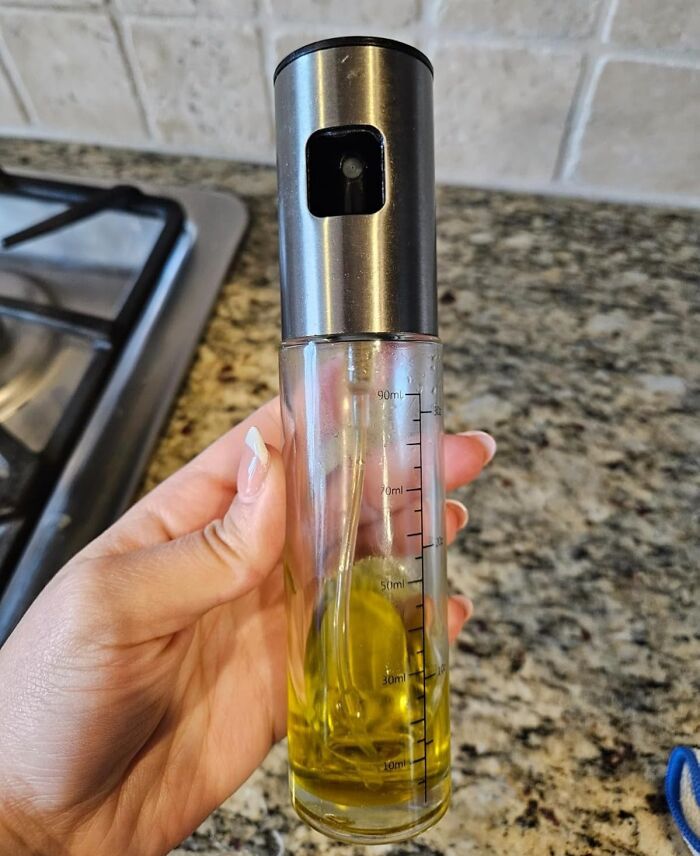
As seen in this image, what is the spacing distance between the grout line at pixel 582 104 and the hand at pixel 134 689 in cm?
49

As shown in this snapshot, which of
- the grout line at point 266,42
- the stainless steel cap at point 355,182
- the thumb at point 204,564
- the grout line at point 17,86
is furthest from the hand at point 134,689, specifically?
the grout line at point 17,86

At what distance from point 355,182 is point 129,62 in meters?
0.52

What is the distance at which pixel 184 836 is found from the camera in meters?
0.45

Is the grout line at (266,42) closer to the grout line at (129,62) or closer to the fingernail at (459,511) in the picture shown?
the grout line at (129,62)

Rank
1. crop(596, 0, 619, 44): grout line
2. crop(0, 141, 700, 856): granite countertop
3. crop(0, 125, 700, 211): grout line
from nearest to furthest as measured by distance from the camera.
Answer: crop(0, 141, 700, 856): granite countertop < crop(596, 0, 619, 44): grout line < crop(0, 125, 700, 211): grout line

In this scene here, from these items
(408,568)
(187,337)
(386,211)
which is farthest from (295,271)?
(187,337)

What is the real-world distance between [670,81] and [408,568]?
54cm

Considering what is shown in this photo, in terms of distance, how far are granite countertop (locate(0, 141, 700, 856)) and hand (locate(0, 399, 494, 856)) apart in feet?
0.12

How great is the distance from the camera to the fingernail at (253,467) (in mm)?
397

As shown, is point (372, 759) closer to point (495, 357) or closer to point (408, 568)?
point (408, 568)

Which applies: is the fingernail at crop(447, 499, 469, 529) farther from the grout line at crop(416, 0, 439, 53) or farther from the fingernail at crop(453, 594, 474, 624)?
the grout line at crop(416, 0, 439, 53)

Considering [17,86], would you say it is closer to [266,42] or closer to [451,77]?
[266,42]

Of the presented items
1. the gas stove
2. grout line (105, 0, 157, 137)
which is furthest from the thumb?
grout line (105, 0, 157, 137)

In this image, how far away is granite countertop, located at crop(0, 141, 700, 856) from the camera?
444 millimetres
